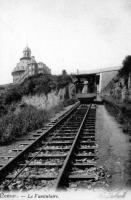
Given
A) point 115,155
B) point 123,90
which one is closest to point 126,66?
point 123,90

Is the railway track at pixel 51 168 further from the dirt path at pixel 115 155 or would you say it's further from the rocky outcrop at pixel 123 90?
the rocky outcrop at pixel 123 90

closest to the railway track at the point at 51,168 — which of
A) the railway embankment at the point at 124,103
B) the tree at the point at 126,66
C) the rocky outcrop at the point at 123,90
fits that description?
the railway embankment at the point at 124,103

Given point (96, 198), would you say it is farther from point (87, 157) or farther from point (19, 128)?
point (19, 128)

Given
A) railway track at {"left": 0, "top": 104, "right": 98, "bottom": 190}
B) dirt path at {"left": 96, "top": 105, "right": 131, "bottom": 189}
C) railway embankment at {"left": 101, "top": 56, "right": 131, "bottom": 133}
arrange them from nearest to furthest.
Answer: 1. railway track at {"left": 0, "top": 104, "right": 98, "bottom": 190}
2. dirt path at {"left": 96, "top": 105, "right": 131, "bottom": 189}
3. railway embankment at {"left": 101, "top": 56, "right": 131, "bottom": 133}

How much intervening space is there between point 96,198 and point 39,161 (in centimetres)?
247

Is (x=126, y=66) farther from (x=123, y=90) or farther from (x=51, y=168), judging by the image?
(x=51, y=168)

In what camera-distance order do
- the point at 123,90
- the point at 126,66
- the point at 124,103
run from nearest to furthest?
the point at 124,103, the point at 123,90, the point at 126,66

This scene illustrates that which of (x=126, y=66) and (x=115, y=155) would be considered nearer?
(x=115, y=155)

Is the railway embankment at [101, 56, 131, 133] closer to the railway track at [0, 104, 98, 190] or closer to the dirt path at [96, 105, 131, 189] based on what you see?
the dirt path at [96, 105, 131, 189]

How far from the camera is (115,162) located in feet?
17.5

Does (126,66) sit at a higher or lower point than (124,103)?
higher

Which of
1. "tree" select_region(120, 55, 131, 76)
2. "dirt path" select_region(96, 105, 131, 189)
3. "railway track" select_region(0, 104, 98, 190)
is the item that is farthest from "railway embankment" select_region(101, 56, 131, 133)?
"railway track" select_region(0, 104, 98, 190)

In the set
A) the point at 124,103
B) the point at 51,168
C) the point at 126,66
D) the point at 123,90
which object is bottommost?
the point at 51,168

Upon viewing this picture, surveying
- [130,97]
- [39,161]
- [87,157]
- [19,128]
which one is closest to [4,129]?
[19,128]
